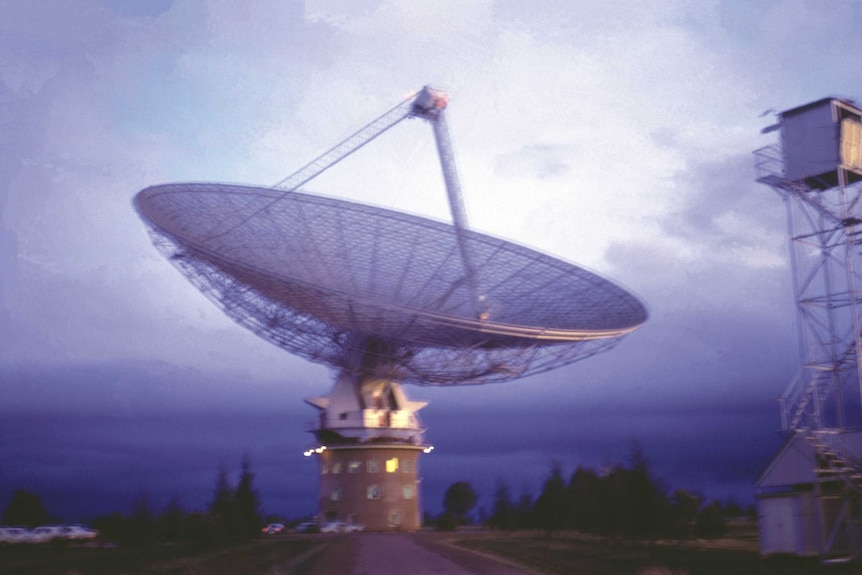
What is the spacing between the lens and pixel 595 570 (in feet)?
91.9

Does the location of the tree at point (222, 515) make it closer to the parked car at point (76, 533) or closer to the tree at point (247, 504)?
the tree at point (247, 504)

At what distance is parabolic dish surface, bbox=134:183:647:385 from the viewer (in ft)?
142

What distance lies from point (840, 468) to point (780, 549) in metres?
3.61

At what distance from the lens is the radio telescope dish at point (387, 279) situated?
43312mm

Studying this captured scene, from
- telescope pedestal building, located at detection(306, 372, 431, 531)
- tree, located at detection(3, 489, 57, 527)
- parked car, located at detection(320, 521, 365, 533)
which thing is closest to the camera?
telescope pedestal building, located at detection(306, 372, 431, 531)

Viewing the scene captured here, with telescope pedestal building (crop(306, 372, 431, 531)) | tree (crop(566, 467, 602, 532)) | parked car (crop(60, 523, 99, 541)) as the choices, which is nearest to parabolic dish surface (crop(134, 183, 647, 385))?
tree (crop(566, 467, 602, 532))

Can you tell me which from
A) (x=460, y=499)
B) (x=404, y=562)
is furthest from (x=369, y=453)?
(x=460, y=499)

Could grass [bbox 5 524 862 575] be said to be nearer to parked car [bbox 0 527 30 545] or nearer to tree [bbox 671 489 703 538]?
tree [bbox 671 489 703 538]

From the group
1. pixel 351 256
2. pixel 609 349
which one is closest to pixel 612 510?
pixel 609 349

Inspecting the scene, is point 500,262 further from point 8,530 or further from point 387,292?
point 8,530

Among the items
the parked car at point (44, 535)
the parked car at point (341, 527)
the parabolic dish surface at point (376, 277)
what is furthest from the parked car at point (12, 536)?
the parked car at point (341, 527)

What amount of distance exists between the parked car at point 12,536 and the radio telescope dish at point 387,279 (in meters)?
17.8

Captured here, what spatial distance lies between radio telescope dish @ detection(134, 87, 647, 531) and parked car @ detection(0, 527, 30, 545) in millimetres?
17754

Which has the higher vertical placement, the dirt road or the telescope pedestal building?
the telescope pedestal building
